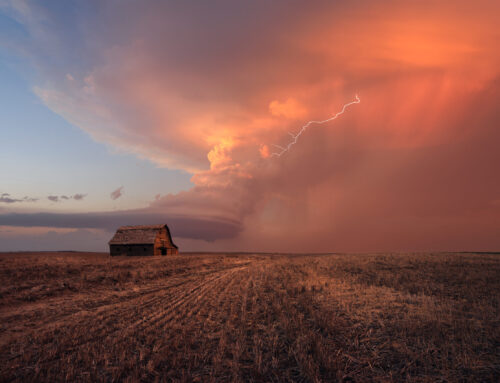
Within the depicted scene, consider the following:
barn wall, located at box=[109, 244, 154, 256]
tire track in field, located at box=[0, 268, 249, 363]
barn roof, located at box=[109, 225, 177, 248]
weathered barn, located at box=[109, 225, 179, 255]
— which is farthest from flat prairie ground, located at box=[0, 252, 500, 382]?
barn roof, located at box=[109, 225, 177, 248]

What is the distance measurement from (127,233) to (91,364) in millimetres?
55333

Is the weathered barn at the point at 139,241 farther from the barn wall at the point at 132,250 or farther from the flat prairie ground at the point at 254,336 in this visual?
the flat prairie ground at the point at 254,336

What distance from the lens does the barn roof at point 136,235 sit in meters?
54.5

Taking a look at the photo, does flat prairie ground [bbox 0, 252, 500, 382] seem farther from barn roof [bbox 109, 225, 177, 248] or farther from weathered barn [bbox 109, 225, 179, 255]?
barn roof [bbox 109, 225, 177, 248]

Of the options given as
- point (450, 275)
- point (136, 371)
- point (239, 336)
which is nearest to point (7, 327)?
point (136, 371)

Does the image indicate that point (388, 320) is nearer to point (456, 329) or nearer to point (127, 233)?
point (456, 329)

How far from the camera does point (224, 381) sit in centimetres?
566

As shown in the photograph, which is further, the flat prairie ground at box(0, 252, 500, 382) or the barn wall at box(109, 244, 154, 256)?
the barn wall at box(109, 244, 154, 256)

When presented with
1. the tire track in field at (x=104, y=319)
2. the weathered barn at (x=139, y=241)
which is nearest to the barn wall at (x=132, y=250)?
the weathered barn at (x=139, y=241)

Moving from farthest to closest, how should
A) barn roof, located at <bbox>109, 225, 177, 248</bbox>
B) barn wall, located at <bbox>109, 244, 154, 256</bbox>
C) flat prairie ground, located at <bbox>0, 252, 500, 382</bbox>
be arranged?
barn roof, located at <bbox>109, 225, 177, 248</bbox> < barn wall, located at <bbox>109, 244, 154, 256</bbox> < flat prairie ground, located at <bbox>0, 252, 500, 382</bbox>

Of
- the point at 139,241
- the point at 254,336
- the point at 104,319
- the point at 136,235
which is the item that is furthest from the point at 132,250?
the point at 254,336

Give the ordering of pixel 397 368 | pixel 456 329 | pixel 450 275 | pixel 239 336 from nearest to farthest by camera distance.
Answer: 1. pixel 397 368
2. pixel 239 336
3. pixel 456 329
4. pixel 450 275

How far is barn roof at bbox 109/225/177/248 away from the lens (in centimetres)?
5453

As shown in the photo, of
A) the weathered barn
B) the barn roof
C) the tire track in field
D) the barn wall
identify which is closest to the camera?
the tire track in field
